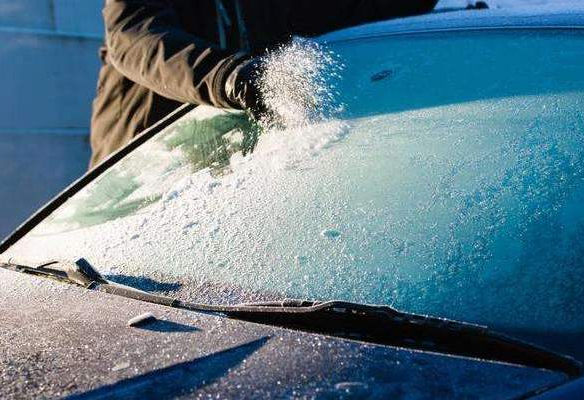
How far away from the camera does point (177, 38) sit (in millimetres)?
2566

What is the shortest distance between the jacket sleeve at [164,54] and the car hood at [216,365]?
0.87m

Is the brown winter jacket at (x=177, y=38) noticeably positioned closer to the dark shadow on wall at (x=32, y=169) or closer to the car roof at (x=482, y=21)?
the car roof at (x=482, y=21)

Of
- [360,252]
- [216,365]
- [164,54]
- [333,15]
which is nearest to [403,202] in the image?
[360,252]

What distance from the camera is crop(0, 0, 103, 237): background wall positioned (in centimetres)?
602

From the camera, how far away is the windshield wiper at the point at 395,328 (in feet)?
4.13

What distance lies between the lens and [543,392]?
116cm

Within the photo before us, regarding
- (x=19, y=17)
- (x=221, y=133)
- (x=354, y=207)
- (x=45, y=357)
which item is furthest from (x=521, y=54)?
(x=19, y=17)

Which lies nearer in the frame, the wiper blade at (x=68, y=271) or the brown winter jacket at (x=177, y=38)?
the wiper blade at (x=68, y=271)

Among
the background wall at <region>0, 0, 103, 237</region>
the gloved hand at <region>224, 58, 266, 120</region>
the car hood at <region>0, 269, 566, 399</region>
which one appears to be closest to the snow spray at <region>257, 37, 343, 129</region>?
the gloved hand at <region>224, 58, 266, 120</region>

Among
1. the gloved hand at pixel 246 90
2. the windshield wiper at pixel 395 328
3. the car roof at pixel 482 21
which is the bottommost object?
the windshield wiper at pixel 395 328

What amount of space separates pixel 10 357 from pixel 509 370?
69 cm

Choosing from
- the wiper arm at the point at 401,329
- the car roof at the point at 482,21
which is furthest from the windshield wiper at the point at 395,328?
the car roof at the point at 482,21

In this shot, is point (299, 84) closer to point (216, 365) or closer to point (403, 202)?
point (403, 202)

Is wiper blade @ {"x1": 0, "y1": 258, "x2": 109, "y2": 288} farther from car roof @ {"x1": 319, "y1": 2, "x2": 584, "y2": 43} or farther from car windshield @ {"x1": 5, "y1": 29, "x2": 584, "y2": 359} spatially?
car roof @ {"x1": 319, "y1": 2, "x2": 584, "y2": 43}
